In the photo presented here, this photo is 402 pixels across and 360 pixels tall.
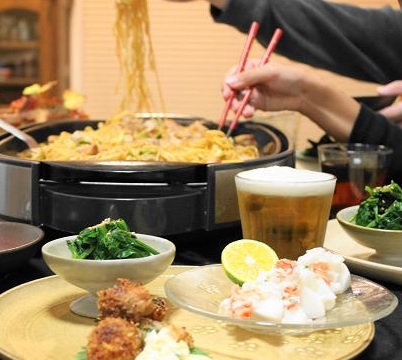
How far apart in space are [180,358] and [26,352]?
190 mm

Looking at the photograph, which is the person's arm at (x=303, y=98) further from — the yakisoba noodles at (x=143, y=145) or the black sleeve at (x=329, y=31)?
the black sleeve at (x=329, y=31)

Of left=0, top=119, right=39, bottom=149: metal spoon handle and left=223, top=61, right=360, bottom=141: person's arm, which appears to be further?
left=223, top=61, right=360, bottom=141: person's arm

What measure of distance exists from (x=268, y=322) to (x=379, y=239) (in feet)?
1.59

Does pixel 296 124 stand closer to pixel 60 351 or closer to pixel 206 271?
pixel 206 271

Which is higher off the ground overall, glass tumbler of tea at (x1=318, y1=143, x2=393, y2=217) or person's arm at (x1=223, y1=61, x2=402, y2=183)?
person's arm at (x1=223, y1=61, x2=402, y2=183)

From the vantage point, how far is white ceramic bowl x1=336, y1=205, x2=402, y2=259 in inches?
51.0

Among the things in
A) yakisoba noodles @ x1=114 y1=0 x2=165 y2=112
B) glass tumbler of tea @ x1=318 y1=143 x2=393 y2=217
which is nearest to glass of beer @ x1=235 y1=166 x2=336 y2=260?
glass tumbler of tea @ x1=318 y1=143 x2=393 y2=217

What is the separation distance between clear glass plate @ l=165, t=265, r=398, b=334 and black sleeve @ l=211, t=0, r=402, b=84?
1.78 meters

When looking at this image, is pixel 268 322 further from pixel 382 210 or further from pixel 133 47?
pixel 133 47

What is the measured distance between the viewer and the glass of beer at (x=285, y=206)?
125cm

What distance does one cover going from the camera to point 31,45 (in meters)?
5.57

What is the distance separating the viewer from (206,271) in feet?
3.61

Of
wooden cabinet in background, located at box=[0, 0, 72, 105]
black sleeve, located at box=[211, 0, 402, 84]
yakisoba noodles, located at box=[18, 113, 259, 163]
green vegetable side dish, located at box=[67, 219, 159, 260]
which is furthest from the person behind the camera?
wooden cabinet in background, located at box=[0, 0, 72, 105]

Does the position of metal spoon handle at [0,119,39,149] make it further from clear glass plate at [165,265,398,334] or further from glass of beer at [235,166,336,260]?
clear glass plate at [165,265,398,334]
